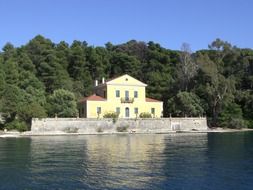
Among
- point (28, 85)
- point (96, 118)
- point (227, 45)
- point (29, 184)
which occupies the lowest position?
point (29, 184)

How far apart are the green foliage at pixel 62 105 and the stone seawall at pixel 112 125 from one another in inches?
115

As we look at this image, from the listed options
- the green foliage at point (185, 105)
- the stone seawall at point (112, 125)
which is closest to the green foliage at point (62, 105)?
the stone seawall at point (112, 125)

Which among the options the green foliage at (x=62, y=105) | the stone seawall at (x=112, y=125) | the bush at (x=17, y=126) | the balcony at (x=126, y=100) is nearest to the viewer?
the bush at (x=17, y=126)

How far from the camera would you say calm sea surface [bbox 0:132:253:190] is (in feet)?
64.3

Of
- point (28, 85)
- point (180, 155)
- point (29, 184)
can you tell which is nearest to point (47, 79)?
point (28, 85)

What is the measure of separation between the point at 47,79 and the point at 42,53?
1103 centimetres

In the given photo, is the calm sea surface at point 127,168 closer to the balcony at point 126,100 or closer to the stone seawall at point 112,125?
the stone seawall at point 112,125

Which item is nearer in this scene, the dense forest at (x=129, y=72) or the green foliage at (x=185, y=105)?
the dense forest at (x=129, y=72)

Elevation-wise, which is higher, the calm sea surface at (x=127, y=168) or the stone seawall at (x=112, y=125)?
the stone seawall at (x=112, y=125)

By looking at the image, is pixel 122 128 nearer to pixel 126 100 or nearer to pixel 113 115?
pixel 113 115

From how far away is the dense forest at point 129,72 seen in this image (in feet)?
198

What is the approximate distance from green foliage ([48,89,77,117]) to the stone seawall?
2913 millimetres

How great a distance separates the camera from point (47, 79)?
74.3 m

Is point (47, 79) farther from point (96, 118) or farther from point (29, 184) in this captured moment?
point (29, 184)
